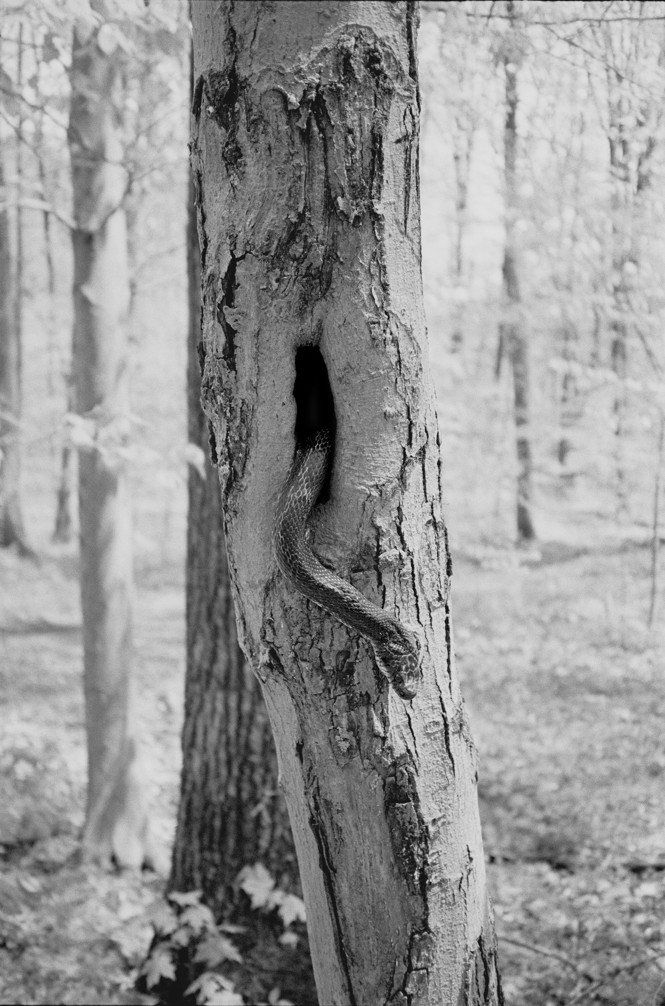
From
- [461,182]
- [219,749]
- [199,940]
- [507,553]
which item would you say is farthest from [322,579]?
[507,553]

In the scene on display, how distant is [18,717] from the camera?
739 centimetres

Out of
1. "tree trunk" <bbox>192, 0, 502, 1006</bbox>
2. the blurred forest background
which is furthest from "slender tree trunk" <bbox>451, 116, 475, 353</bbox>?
"tree trunk" <bbox>192, 0, 502, 1006</bbox>

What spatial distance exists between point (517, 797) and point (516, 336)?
920 centimetres

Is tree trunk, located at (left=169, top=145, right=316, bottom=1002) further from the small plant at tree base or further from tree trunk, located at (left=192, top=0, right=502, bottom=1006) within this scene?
tree trunk, located at (left=192, top=0, right=502, bottom=1006)

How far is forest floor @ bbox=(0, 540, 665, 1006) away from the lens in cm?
348

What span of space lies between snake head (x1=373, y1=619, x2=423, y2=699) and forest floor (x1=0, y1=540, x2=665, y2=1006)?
6.32ft

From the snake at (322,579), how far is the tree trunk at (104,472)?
2.97m

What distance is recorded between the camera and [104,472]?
197 inches

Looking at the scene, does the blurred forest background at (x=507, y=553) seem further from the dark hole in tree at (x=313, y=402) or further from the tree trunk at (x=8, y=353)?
the dark hole in tree at (x=313, y=402)

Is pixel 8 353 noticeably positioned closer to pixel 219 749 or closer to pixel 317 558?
pixel 219 749

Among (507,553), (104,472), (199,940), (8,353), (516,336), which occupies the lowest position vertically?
(199,940)

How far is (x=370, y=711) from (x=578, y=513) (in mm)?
16797

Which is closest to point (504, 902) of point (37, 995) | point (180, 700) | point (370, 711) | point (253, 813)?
point (253, 813)

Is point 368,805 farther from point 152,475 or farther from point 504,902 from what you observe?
point 152,475
